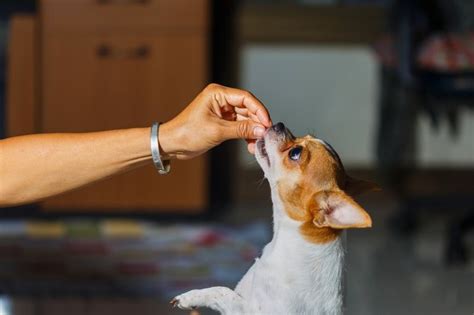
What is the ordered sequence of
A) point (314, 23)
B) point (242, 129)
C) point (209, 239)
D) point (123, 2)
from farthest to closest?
point (314, 23), point (123, 2), point (209, 239), point (242, 129)

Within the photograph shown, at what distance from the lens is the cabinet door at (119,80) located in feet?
11.8

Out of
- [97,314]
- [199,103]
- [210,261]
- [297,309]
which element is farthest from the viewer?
[210,261]

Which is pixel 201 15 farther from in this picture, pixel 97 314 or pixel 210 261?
pixel 97 314

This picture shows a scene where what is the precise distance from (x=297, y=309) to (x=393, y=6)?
2947 millimetres

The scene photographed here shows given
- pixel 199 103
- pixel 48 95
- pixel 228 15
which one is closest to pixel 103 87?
pixel 48 95

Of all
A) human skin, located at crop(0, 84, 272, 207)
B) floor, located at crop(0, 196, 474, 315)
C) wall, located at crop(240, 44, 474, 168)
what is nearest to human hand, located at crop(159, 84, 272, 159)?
human skin, located at crop(0, 84, 272, 207)

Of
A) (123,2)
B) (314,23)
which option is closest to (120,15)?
(123,2)

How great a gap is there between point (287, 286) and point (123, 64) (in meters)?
2.74

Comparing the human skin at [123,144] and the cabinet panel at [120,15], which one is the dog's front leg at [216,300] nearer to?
the human skin at [123,144]

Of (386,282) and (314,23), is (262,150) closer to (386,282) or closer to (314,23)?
(386,282)

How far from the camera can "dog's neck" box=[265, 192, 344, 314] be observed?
0.94 meters

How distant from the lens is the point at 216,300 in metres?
0.97

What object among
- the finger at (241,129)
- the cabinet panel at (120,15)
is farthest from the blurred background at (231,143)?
the finger at (241,129)

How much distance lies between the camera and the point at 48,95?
11.9 feet
